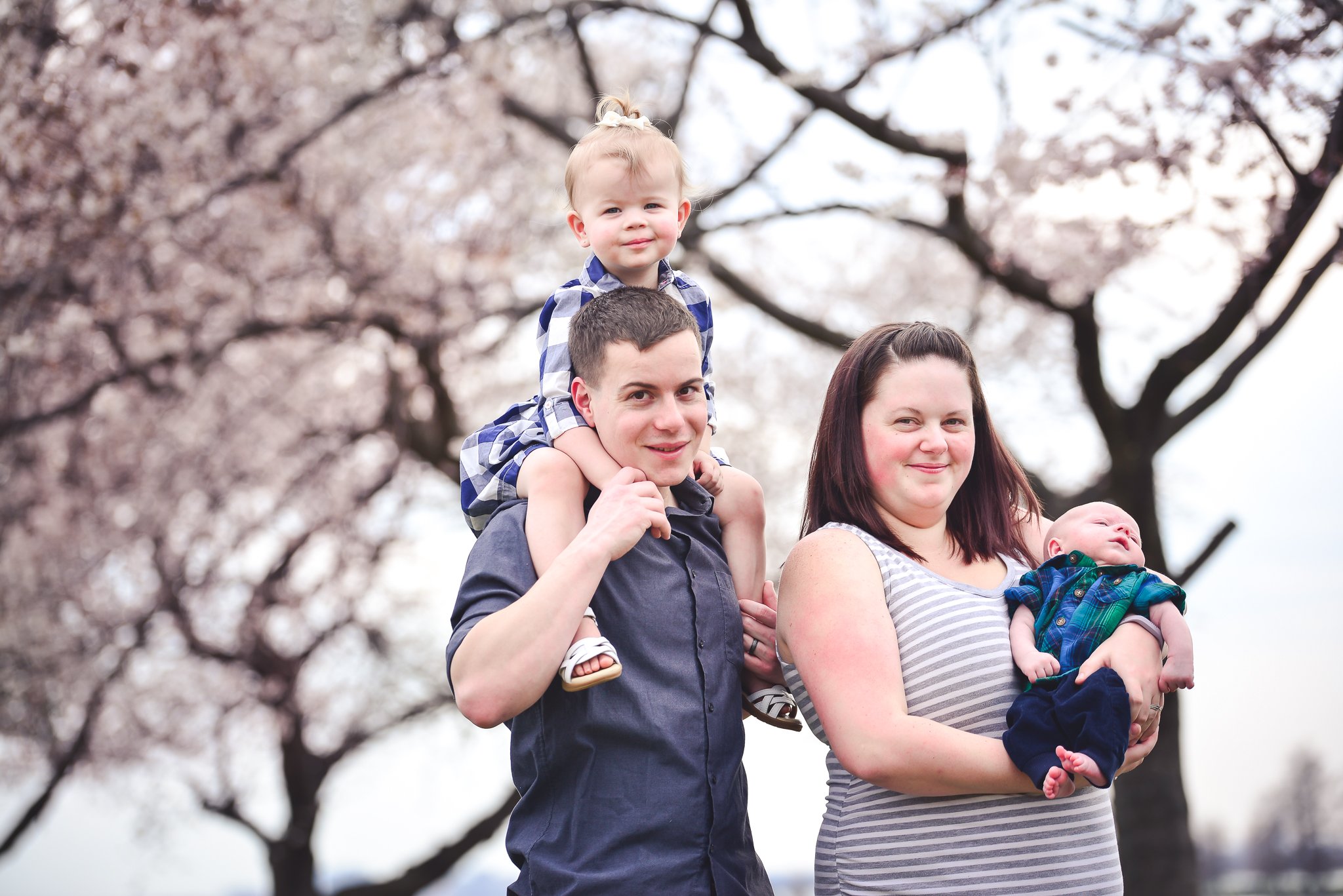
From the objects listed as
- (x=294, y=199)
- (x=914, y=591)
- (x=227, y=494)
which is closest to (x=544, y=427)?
(x=914, y=591)

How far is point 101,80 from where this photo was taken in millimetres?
6504

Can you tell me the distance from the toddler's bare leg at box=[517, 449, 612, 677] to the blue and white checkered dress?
0.07 metres

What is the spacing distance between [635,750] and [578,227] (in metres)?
1.24

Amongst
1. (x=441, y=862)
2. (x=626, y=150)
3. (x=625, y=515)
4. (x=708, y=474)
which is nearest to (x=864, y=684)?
(x=625, y=515)

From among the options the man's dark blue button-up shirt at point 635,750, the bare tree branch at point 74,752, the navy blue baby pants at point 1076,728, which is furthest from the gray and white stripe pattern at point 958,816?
the bare tree branch at point 74,752

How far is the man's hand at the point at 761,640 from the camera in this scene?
2.14 meters

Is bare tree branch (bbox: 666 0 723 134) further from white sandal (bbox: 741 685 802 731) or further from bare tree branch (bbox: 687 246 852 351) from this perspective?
white sandal (bbox: 741 685 802 731)

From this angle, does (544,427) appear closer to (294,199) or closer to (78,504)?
(294,199)

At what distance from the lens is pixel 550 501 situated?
2039 millimetres

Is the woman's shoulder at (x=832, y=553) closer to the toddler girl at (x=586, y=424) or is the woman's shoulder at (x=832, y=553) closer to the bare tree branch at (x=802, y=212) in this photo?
the toddler girl at (x=586, y=424)

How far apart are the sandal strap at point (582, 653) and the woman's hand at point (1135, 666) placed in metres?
0.77

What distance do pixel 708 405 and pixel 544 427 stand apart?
0.42 meters

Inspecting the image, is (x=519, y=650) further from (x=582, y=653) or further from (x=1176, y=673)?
(x=1176, y=673)

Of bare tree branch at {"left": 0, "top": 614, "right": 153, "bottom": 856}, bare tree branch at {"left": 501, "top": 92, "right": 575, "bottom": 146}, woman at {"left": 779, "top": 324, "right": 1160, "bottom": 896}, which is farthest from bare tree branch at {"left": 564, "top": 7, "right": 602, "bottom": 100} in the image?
bare tree branch at {"left": 0, "top": 614, "right": 153, "bottom": 856}
